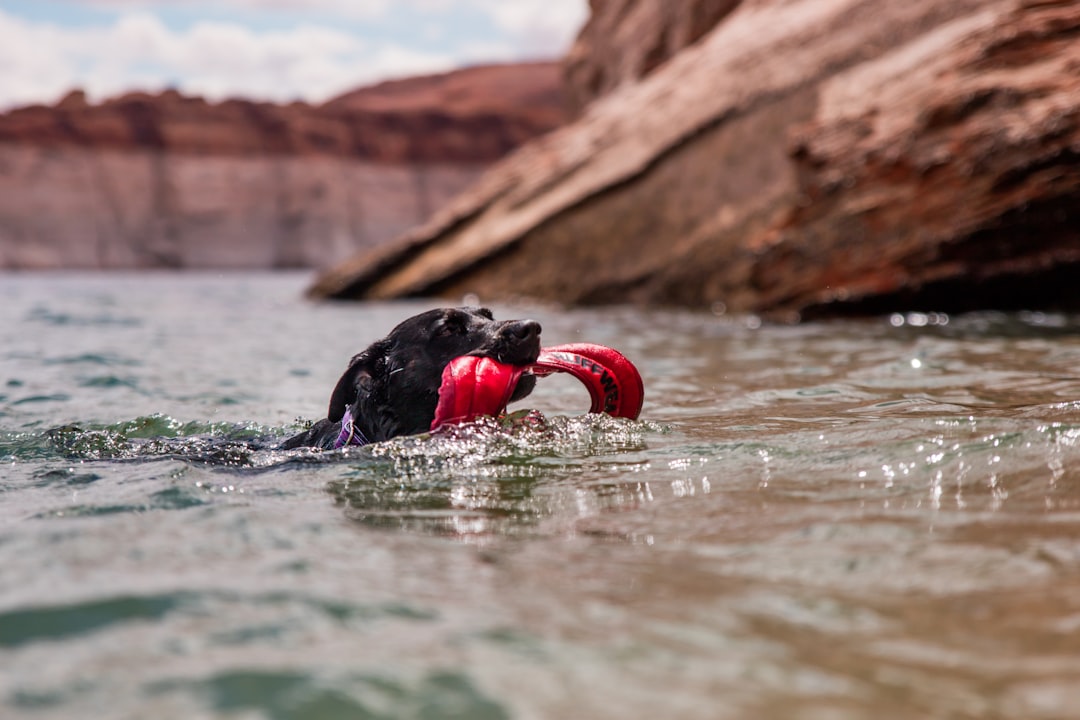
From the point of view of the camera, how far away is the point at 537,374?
18.1 ft

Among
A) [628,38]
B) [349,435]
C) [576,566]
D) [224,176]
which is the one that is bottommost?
[576,566]

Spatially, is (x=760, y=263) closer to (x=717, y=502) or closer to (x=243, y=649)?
(x=717, y=502)

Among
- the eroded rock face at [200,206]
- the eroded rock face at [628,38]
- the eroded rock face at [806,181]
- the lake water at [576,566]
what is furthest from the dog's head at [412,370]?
the eroded rock face at [200,206]

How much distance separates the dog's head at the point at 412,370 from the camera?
208 inches

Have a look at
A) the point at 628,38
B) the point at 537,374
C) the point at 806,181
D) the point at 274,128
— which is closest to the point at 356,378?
the point at 537,374

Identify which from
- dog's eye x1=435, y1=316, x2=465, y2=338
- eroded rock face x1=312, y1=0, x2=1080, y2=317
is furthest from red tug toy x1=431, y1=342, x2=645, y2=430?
eroded rock face x1=312, y1=0, x2=1080, y2=317

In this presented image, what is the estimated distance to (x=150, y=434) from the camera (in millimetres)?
6934

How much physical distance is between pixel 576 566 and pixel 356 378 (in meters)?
Answer: 2.53

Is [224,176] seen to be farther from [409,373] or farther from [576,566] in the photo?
[576,566]

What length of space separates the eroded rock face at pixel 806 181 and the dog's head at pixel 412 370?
20.2 ft

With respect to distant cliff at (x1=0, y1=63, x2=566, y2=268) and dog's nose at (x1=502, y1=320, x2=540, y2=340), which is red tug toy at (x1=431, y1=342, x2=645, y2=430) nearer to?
dog's nose at (x1=502, y1=320, x2=540, y2=340)

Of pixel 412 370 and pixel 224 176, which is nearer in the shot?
pixel 412 370

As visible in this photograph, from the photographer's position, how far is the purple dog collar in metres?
→ 5.26

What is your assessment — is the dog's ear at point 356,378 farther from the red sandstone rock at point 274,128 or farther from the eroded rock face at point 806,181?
the red sandstone rock at point 274,128
